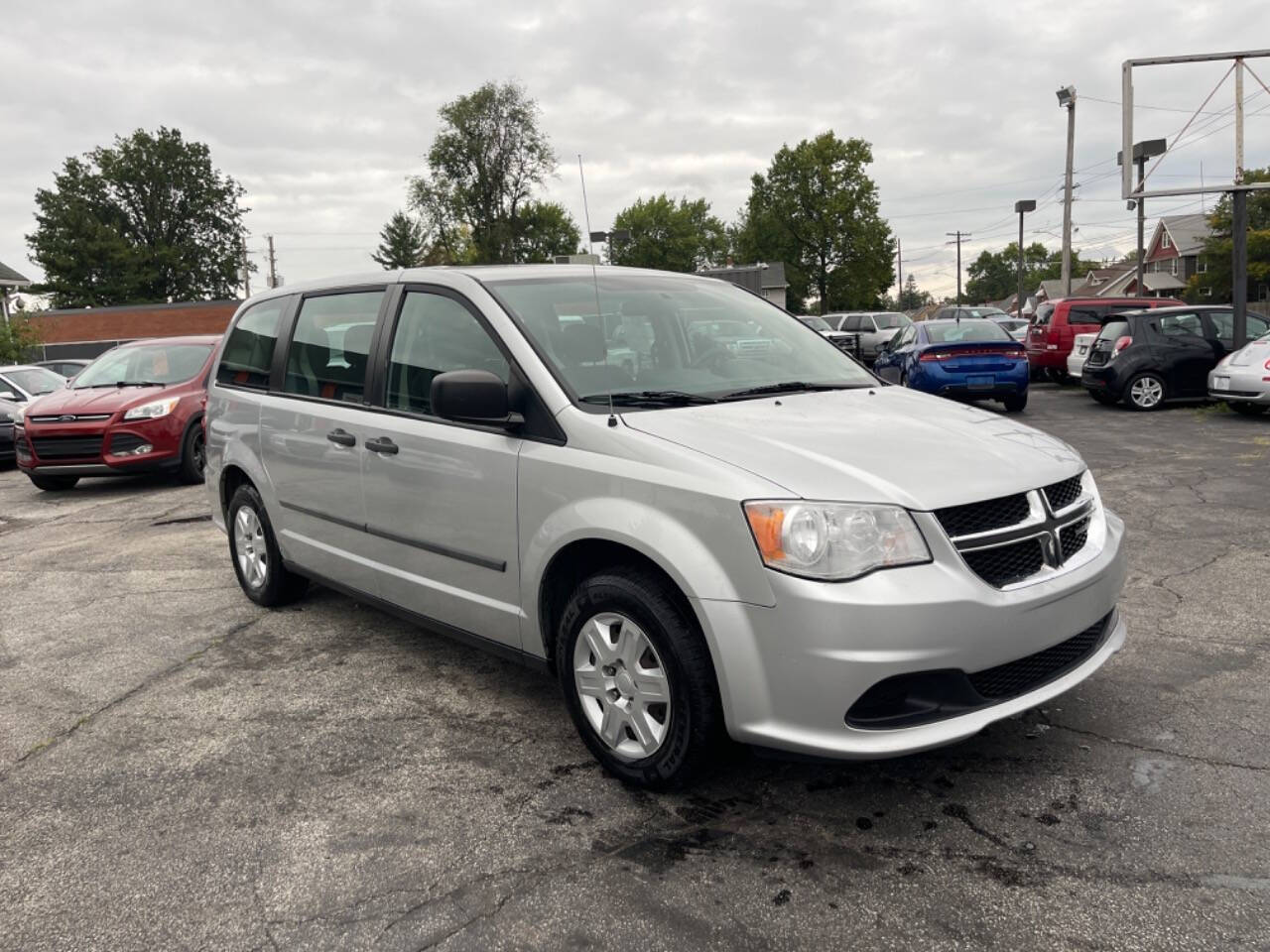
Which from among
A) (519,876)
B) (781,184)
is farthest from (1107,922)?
(781,184)

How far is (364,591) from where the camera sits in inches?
178

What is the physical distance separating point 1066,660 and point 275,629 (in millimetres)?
3844

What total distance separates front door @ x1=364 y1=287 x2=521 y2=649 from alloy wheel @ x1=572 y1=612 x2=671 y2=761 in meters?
0.43

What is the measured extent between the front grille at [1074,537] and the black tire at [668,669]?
1.21 metres

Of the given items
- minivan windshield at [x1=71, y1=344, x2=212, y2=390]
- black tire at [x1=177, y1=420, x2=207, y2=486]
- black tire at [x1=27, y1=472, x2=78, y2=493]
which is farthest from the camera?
minivan windshield at [x1=71, y1=344, x2=212, y2=390]

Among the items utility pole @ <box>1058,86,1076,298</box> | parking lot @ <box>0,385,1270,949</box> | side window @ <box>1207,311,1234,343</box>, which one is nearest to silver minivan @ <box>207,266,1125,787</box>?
parking lot @ <box>0,385,1270,949</box>

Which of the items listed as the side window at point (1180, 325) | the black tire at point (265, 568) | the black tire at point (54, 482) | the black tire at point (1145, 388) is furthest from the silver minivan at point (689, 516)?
the side window at point (1180, 325)

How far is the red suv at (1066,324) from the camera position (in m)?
18.5

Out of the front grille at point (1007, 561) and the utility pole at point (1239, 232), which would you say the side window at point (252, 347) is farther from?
the utility pole at point (1239, 232)

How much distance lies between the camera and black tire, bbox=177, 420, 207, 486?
10.7 metres

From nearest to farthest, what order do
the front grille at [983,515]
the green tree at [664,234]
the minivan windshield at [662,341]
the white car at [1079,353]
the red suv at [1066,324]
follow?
the front grille at [983,515]
the minivan windshield at [662,341]
the white car at [1079,353]
the red suv at [1066,324]
the green tree at [664,234]

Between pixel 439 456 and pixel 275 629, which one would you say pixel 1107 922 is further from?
pixel 275 629

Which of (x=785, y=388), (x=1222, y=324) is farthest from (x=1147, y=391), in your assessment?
(x=785, y=388)

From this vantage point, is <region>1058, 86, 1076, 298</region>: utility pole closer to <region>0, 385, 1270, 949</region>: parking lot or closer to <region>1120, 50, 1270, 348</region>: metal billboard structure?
<region>1120, 50, 1270, 348</region>: metal billboard structure
